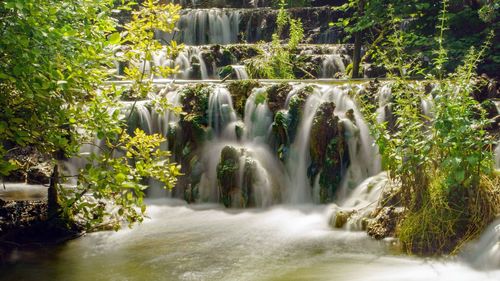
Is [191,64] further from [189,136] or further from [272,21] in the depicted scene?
[189,136]

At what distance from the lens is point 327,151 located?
356 inches

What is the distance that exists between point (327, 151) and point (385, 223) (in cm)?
253

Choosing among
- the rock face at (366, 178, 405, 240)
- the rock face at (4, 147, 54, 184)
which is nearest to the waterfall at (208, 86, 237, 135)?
the rock face at (4, 147, 54, 184)

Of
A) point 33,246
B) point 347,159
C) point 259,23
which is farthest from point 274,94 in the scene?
point 259,23

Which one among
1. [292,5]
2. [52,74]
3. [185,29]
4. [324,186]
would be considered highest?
[292,5]

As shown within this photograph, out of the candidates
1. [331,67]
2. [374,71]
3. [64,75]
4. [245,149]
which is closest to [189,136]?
[245,149]

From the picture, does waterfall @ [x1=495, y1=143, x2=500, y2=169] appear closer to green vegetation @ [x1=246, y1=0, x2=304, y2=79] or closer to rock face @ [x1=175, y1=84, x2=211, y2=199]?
rock face @ [x1=175, y1=84, x2=211, y2=199]

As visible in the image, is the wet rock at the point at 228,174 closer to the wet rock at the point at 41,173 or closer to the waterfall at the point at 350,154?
the waterfall at the point at 350,154

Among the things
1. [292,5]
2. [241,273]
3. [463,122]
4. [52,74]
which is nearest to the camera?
[52,74]

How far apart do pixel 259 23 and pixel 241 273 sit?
1580 cm

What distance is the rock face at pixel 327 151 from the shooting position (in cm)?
888

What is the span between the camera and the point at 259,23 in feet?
66.0

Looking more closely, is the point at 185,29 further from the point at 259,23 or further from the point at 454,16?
the point at 454,16

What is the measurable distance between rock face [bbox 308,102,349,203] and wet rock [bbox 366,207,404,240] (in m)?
1.99
